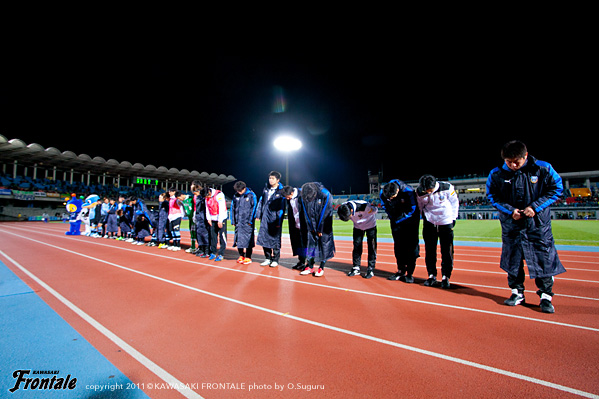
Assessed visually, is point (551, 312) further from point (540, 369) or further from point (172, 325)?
point (172, 325)

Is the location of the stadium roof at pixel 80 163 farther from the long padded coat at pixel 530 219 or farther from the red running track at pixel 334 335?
the long padded coat at pixel 530 219

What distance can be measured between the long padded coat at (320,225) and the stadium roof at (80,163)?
154ft

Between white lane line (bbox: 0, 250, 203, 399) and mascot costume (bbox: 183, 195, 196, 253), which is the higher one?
mascot costume (bbox: 183, 195, 196, 253)

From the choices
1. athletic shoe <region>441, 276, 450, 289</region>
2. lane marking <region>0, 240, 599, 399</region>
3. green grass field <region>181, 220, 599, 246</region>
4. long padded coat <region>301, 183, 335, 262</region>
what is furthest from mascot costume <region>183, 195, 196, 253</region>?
green grass field <region>181, 220, 599, 246</region>

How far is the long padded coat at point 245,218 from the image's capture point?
6.32 meters

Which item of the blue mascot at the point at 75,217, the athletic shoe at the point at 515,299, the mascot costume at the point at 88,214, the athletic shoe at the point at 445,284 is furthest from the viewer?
the blue mascot at the point at 75,217

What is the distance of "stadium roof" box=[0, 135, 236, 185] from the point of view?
117ft

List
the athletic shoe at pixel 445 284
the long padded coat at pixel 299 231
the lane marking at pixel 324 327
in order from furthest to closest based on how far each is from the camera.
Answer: the long padded coat at pixel 299 231, the athletic shoe at pixel 445 284, the lane marking at pixel 324 327

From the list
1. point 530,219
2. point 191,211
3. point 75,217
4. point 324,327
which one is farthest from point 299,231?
point 75,217

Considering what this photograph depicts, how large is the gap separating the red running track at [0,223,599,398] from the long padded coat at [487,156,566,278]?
0.57 m

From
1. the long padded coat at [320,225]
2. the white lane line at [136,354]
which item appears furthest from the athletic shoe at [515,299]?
the white lane line at [136,354]

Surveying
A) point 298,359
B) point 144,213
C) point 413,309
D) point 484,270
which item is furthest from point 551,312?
point 144,213

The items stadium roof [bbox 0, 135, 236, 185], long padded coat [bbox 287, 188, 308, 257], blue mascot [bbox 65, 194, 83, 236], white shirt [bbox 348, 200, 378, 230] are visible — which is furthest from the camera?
stadium roof [bbox 0, 135, 236, 185]

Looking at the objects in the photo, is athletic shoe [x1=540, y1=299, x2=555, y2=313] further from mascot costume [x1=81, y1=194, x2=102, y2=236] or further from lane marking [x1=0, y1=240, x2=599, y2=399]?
mascot costume [x1=81, y1=194, x2=102, y2=236]
